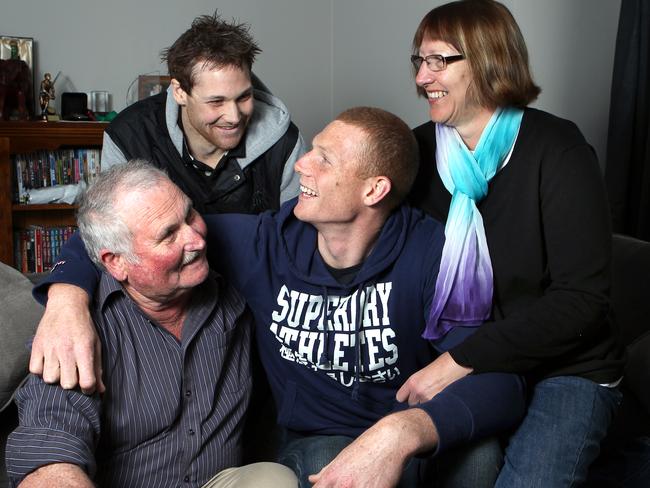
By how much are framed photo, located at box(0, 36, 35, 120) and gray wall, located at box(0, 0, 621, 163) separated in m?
0.07

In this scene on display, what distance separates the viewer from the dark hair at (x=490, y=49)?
5.38ft

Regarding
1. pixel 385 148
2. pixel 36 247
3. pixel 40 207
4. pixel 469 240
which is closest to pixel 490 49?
pixel 385 148

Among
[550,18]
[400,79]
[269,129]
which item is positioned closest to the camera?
[269,129]

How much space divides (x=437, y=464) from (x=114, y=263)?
764 millimetres

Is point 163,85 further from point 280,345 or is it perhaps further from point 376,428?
point 376,428

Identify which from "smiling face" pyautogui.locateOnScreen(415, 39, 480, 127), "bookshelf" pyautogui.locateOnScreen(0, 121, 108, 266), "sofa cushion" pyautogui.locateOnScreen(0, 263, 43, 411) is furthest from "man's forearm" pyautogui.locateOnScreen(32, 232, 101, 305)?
"bookshelf" pyautogui.locateOnScreen(0, 121, 108, 266)

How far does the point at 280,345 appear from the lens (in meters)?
1.75

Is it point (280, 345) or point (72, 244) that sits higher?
point (72, 244)

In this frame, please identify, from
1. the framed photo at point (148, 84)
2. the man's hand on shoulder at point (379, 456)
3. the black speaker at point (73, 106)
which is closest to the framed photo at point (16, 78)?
the black speaker at point (73, 106)

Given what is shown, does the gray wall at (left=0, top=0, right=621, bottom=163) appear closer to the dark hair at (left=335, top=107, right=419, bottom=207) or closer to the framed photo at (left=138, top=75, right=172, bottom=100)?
the framed photo at (left=138, top=75, right=172, bottom=100)

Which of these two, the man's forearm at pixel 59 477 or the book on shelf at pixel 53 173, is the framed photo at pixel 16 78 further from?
the man's forearm at pixel 59 477

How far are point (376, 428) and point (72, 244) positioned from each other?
80 cm

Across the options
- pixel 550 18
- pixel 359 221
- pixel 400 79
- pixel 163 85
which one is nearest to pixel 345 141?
pixel 359 221

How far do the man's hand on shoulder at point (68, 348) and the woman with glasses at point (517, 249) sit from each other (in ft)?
1.99
